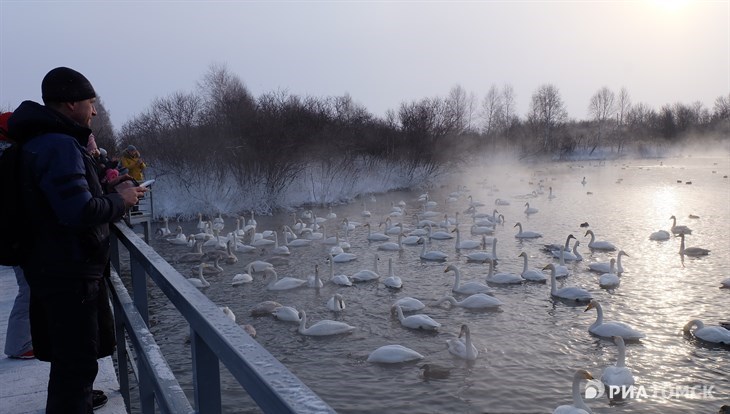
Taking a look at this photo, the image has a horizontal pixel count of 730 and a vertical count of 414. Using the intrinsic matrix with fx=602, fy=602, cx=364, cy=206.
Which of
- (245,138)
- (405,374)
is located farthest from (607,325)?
(245,138)

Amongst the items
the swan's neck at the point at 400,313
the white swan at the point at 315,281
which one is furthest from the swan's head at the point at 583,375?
the white swan at the point at 315,281

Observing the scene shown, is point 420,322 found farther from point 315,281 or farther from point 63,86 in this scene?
point 63,86

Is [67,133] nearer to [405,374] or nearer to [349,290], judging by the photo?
[405,374]

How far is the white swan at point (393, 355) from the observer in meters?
8.54

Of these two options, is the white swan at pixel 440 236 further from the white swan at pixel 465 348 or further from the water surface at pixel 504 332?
the white swan at pixel 465 348

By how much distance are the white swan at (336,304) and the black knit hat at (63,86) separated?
29.1 ft

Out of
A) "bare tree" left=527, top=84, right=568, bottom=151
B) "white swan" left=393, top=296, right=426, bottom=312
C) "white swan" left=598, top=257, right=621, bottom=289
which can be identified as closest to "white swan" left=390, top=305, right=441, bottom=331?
"white swan" left=393, top=296, right=426, bottom=312

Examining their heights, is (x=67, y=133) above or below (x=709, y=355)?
above

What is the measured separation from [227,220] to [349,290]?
14.8 meters

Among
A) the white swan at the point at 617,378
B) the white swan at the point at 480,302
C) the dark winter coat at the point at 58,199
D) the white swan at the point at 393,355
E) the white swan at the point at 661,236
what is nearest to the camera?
the dark winter coat at the point at 58,199

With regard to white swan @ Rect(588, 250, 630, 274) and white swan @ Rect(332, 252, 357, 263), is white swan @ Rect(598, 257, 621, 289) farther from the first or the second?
white swan @ Rect(332, 252, 357, 263)

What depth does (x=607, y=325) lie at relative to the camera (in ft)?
30.8

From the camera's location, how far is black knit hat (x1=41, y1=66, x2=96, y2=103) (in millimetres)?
2826

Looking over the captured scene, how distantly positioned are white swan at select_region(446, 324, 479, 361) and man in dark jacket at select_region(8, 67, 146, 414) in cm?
651
